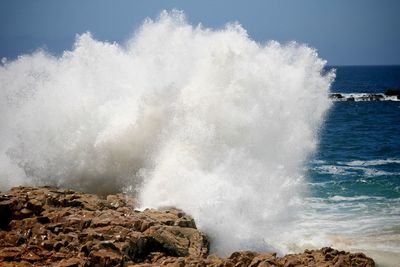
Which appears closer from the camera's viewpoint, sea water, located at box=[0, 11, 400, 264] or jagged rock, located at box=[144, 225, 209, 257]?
jagged rock, located at box=[144, 225, 209, 257]

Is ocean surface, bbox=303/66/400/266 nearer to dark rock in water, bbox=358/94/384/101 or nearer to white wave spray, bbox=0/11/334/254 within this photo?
white wave spray, bbox=0/11/334/254

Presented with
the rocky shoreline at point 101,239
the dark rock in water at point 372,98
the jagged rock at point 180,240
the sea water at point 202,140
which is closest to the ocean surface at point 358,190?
the sea water at point 202,140

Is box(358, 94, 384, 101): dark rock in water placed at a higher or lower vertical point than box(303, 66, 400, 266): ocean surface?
higher

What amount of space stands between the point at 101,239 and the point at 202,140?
6.57m

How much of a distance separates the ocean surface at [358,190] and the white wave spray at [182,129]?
4.22ft

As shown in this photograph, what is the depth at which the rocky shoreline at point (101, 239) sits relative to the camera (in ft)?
23.5

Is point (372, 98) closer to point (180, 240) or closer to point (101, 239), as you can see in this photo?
point (180, 240)

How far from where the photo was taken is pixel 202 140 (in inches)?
543

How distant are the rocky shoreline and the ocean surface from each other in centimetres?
309

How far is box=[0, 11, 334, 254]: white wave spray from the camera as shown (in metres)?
12.2

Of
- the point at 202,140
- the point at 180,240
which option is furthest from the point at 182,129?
the point at 180,240

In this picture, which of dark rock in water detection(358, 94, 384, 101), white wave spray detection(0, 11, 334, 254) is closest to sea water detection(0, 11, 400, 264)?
white wave spray detection(0, 11, 334, 254)

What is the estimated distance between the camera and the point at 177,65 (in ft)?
56.7

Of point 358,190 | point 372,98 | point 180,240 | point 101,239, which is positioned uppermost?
point 372,98
